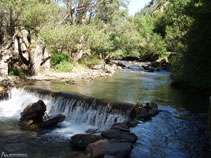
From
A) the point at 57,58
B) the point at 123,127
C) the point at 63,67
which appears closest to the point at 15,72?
the point at 63,67

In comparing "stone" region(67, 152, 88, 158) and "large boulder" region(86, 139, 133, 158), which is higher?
"large boulder" region(86, 139, 133, 158)

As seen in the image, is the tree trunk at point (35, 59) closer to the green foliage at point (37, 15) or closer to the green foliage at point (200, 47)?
the green foliage at point (37, 15)

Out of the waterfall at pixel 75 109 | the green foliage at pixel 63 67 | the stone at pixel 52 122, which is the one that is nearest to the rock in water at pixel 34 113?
the stone at pixel 52 122

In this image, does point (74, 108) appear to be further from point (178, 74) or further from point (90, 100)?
point (178, 74)

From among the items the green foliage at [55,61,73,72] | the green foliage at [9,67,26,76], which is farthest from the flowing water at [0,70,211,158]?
the green foliage at [55,61,73,72]

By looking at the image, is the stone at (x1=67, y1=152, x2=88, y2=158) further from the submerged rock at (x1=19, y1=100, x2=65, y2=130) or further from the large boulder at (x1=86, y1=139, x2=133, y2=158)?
the submerged rock at (x1=19, y1=100, x2=65, y2=130)

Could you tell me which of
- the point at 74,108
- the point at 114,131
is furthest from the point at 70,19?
the point at 114,131

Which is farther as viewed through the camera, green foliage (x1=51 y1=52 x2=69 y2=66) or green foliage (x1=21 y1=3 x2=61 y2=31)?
green foliage (x1=51 y1=52 x2=69 y2=66)

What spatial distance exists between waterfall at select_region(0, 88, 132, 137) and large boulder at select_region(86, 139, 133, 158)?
351 centimetres

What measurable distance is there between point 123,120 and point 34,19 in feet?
50.2

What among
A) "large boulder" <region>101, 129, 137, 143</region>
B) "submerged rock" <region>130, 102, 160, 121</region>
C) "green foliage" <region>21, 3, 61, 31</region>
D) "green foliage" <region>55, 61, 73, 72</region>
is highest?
"green foliage" <region>21, 3, 61, 31</region>

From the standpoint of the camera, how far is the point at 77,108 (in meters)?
13.5

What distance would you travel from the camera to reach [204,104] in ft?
49.4

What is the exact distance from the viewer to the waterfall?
12047 mm
